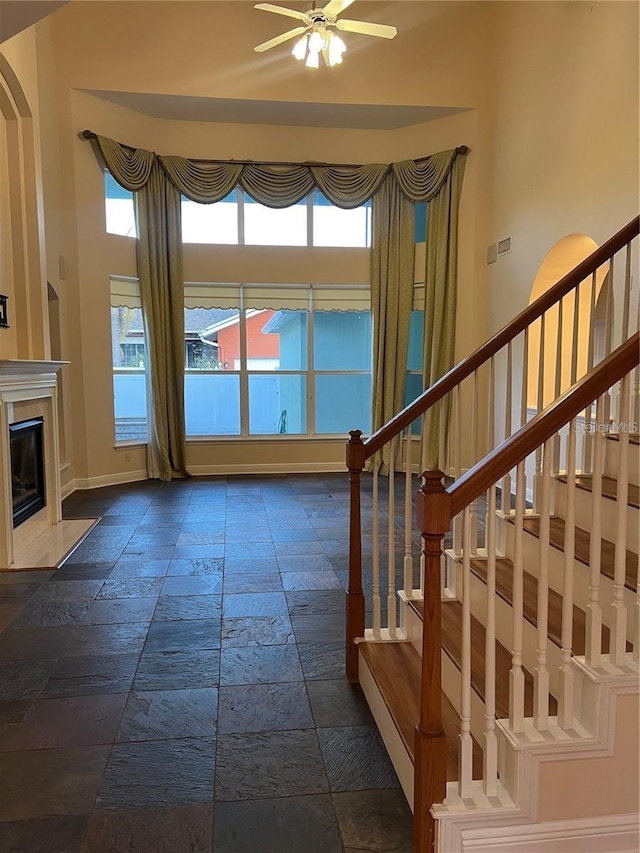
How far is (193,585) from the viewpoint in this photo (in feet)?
12.4

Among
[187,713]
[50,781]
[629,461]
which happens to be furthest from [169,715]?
[629,461]

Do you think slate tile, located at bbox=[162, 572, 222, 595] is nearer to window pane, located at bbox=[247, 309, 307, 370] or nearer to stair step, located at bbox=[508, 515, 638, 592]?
stair step, located at bbox=[508, 515, 638, 592]

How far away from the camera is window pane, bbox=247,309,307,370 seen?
7.64m

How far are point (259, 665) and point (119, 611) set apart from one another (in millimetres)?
1072

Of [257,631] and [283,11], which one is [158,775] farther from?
[283,11]

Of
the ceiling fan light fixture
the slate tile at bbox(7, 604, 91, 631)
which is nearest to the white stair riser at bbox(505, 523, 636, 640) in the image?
the slate tile at bbox(7, 604, 91, 631)

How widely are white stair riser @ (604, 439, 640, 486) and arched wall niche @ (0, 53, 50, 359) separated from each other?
166 inches

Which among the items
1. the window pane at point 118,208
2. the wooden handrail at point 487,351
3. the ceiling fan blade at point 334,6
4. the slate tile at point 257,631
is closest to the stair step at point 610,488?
the wooden handrail at point 487,351

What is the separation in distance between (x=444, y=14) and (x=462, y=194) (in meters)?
1.92

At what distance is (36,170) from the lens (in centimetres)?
472

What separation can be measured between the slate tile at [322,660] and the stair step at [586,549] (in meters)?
1.05

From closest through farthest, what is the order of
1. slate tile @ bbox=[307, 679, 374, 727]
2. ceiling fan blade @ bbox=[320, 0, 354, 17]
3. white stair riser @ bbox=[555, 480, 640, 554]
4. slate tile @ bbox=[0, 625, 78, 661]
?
white stair riser @ bbox=[555, 480, 640, 554], slate tile @ bbox=[307, 679, 374, 727], slate tile @ bbox=[0, 625, 78, 661], ceiling fan blade @ bbox=[320, 0, 354, 17]

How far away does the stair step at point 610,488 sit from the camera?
2124 mm

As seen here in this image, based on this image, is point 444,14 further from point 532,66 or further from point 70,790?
point 70,790
